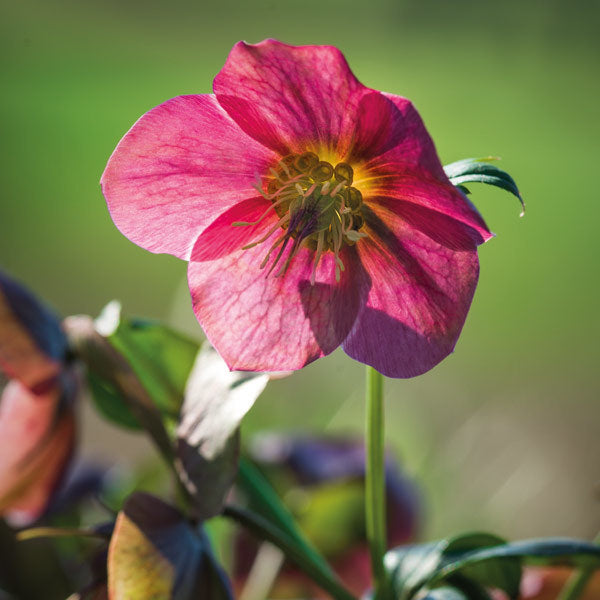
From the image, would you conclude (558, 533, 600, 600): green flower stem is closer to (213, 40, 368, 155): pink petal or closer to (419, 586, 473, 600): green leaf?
(419, 586, 473, 600): green leaf

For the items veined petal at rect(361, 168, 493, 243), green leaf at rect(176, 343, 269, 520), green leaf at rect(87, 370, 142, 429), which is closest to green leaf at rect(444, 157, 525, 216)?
veined petal at rect(361, 168, 493, 243)

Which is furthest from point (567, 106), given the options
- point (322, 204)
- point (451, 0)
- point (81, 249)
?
point (322, 204)

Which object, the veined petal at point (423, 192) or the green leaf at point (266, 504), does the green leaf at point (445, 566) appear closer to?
the green leaf at point (266, 504)

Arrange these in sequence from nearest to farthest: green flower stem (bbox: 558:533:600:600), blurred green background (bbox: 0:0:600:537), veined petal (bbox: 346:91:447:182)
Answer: veined petal (bbox: 346:91:447:182), green flower stem (bbox: 558:533:600:600), blurred green background (bbox: 0:0:600:537)

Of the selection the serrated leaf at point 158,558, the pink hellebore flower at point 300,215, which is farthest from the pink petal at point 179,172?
the serrated leaf at point 158,558

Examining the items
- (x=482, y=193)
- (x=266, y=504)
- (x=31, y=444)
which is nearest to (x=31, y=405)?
(x=31, y=444)

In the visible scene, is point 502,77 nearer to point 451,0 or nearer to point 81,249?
point 451,0

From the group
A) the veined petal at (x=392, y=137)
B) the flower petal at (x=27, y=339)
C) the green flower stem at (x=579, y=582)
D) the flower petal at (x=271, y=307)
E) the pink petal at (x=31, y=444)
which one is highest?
the veined petal at (x=392, y=137)
